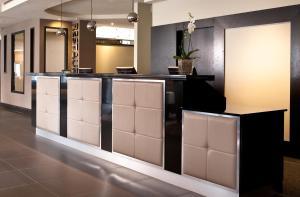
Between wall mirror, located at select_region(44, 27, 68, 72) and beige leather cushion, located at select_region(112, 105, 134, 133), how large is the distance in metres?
7.54

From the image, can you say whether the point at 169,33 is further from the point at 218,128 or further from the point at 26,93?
the point at 26,93

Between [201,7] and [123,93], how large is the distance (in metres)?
3.34

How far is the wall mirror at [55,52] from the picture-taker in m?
12.0

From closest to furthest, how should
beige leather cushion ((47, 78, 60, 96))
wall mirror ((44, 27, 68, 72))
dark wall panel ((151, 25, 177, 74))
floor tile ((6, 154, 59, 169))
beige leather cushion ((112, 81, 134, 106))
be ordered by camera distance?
beige leather cushion ((112, 81, 134, 106)) < floor tile ((6, 154, 59, 169)) < beige leather cushion ((47, 78, 60, 96)) < dark wall panel ((151, 25, 177, 74)) < wall mirror ((44, 27, 68, 72))

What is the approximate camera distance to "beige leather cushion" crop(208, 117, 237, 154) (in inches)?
133

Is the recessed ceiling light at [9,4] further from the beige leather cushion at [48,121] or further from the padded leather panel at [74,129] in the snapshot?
the padded leather panel at [74,129]

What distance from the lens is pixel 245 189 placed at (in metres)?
3.42

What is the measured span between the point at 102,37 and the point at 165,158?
11350 mm

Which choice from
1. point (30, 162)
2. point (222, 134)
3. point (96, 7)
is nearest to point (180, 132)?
point (222, 134)

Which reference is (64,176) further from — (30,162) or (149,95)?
(149,95)

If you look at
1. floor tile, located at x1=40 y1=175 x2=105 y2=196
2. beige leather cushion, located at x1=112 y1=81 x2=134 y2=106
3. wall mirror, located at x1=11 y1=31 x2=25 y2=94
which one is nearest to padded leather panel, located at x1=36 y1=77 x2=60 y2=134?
beige leather cushion, located at x1=112 y1=81 x2=134 y2=106

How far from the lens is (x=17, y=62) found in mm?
13164

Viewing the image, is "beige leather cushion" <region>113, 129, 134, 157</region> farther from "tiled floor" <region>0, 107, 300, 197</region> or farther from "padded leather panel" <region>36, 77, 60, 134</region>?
"padded leather panel" <region>36, 77, 60, 134</region>

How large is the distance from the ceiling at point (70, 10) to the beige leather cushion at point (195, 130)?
4965 mm
